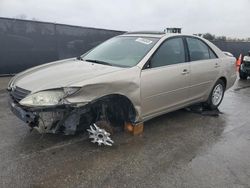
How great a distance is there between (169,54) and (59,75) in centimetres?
190

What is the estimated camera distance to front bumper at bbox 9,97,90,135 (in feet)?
12.2

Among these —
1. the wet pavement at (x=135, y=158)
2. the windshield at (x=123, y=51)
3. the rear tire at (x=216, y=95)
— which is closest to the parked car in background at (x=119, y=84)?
the windshield at (x=123, y=51)

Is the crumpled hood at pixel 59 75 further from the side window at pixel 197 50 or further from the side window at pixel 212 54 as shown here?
the side window at pixel 212 54

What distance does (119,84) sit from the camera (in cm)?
412

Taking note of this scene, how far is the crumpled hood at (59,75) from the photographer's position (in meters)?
3.85

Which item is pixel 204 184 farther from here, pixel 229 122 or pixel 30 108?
pixel 229 122

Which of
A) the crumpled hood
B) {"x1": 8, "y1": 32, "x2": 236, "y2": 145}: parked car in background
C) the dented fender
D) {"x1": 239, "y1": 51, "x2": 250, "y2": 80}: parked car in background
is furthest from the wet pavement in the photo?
{"x1": 239, "y1": 51, "x2": 250, "y2": 80}: parked car in background

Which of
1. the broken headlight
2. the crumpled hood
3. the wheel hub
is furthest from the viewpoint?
the wheel hub

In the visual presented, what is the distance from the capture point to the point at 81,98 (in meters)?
3.75

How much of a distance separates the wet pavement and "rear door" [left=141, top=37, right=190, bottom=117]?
0.47m

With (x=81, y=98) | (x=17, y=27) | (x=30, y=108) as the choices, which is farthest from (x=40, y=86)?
(x=17, y=27)

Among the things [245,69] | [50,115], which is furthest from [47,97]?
[245,69]

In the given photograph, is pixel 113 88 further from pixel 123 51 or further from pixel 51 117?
pixel 123 51

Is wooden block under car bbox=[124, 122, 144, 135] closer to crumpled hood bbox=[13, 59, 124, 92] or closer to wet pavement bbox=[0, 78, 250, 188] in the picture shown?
wet pavement bbox=[0, 78, 250, 188]
